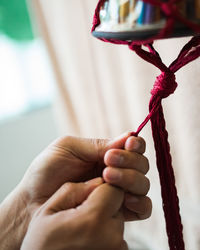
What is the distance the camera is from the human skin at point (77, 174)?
1.80 ft

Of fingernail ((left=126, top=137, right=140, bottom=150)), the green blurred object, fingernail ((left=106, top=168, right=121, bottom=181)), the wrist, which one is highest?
the green blurred object

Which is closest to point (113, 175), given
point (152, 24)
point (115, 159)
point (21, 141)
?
point (115, 159)

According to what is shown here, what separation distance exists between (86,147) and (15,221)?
10.6 inches

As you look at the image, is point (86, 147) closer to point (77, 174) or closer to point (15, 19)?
point (77, 174)

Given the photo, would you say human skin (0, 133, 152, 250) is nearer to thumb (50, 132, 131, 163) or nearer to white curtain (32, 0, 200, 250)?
thumb (50, 132, 131, 163)

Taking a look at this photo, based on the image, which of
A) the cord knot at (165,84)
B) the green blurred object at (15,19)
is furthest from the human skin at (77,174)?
the green blurred object at (15,19)

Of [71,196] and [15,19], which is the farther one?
[15,19]

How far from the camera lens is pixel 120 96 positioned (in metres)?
0.96

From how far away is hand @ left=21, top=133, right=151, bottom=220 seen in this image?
21.5 inches

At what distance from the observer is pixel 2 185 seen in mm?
2000

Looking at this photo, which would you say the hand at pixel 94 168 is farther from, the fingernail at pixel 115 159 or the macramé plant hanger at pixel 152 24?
the macramé plant hanger at pixel 152 24

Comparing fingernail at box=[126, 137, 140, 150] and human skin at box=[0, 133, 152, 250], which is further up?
fingernail at box=[126, 137, 140, 150]

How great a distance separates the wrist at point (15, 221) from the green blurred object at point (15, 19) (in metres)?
1.43

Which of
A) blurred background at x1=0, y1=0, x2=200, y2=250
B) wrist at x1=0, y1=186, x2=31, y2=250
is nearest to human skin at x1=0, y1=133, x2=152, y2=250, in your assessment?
wrist at x1=0, y1=186, x2=31, y2=250
